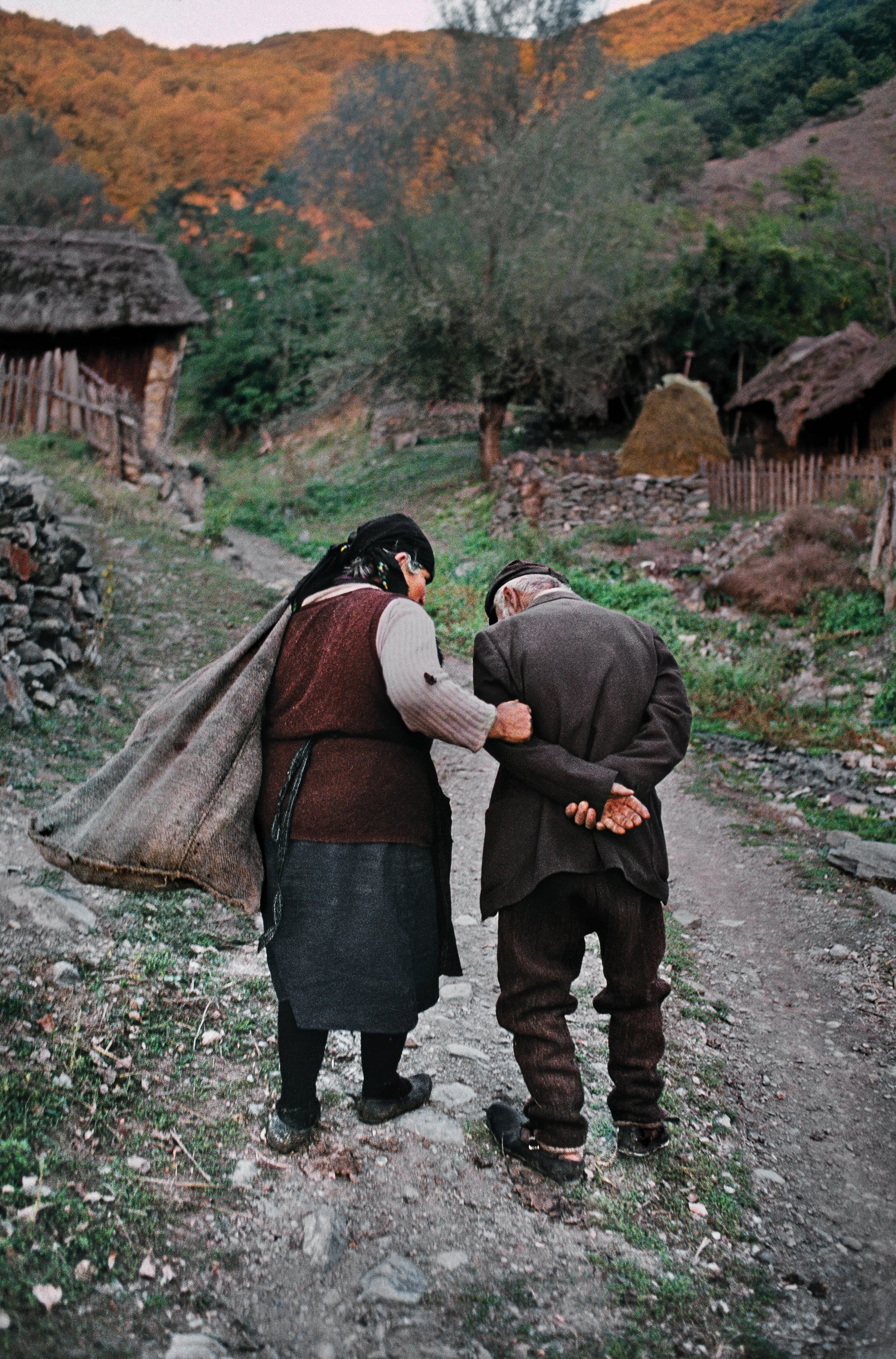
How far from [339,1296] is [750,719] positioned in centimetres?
581

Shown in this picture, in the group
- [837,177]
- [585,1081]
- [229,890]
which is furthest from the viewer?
[837,177]

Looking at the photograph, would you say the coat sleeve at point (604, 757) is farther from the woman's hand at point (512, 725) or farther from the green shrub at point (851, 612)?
the green shrub at point (851, 612)

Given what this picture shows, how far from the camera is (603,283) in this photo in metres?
18.0

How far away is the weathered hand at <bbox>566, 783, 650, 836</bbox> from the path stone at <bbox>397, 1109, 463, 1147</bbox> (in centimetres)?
102

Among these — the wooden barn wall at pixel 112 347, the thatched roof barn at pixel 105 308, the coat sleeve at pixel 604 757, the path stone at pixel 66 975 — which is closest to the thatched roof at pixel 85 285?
the thatched roof barn at pixel 105 308

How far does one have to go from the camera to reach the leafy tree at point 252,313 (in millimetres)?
25062

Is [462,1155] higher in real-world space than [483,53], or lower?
lower

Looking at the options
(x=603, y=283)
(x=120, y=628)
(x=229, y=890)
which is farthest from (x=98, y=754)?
(x=603, y=283)

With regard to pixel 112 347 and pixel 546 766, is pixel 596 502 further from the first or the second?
pixel 546 766

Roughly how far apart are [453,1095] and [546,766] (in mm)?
1223

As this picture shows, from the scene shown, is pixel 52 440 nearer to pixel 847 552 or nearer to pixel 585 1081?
pixel 847 552

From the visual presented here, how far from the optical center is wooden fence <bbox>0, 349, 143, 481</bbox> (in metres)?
13.1

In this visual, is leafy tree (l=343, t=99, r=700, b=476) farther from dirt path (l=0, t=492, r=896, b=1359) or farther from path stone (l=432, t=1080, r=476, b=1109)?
path stone (l=432, t=1080, r=476, b=1109)

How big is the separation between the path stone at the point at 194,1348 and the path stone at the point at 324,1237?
322mm
